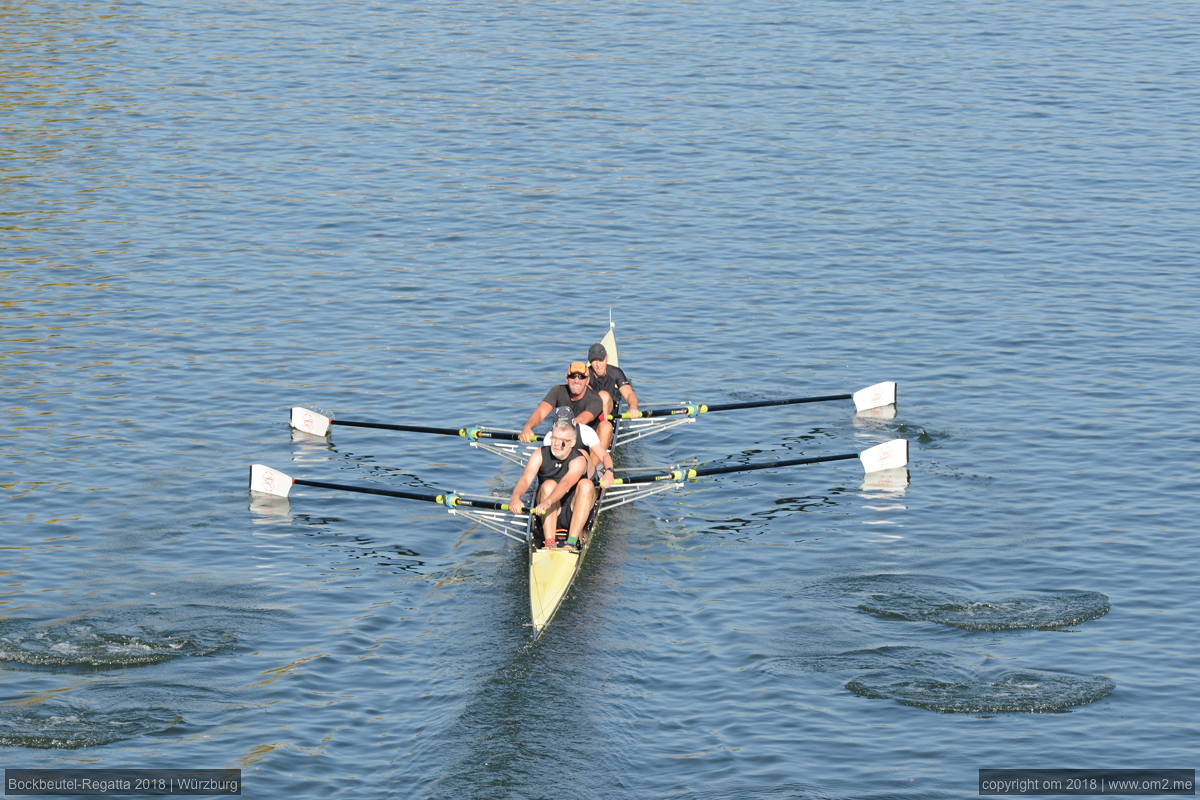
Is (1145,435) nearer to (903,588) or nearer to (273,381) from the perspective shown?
(903,588)

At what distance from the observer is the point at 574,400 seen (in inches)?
1092

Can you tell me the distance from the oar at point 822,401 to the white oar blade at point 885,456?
250cm

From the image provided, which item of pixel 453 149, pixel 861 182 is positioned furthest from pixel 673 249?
pixel 453 149

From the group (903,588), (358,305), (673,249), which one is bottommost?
(903,588)

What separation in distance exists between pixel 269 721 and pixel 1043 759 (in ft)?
30.5

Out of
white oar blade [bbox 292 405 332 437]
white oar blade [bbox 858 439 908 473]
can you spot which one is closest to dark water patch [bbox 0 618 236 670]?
white oar blade [bbox 292 405 332 437]

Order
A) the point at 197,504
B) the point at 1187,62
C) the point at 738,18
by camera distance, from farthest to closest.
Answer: the point at 738,18 < the point at 1187,62 < the point at 197,504

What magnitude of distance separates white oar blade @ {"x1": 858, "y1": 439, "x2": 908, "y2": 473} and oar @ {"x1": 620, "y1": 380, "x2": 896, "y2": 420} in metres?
2.50

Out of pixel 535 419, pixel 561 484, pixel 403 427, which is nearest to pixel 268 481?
pixel 403 427

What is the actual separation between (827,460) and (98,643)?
12339mm

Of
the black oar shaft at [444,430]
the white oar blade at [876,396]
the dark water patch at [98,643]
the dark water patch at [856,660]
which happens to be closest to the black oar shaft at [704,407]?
the white oar blade at [876,396]

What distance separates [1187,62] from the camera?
5812 centimetres

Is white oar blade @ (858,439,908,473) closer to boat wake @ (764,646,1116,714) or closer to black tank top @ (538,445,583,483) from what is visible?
black tank top @ (538,445,583,483)

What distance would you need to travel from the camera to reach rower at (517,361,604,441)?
2711cm
